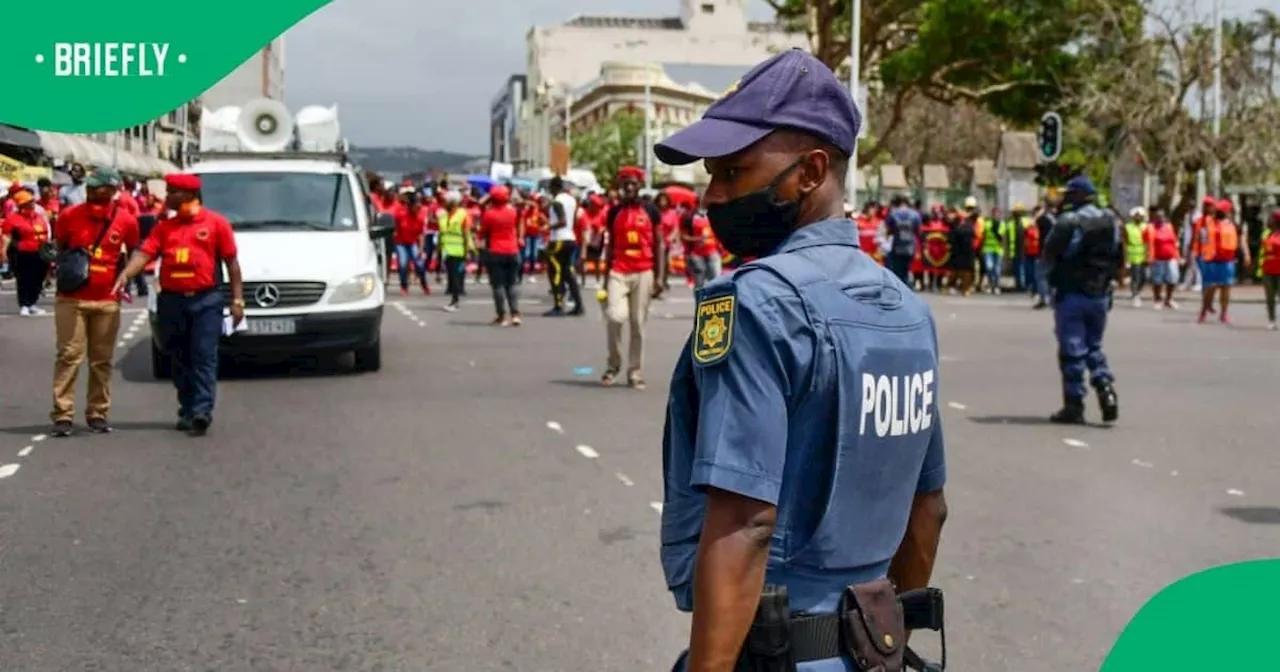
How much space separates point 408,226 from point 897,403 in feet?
85.9

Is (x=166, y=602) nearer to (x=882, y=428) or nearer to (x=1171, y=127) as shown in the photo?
(x=882, y=428)

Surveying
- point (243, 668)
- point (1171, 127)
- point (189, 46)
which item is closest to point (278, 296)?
point (243, 668)

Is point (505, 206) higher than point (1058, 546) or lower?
higher

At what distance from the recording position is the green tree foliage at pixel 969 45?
39.5 m

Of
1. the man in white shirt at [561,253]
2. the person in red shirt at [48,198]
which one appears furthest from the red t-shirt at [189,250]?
the man in white shirt at [561,253]

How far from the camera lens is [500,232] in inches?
791

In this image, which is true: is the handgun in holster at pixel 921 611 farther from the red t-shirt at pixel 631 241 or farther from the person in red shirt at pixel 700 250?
the person in red shirt at pixel 700 250

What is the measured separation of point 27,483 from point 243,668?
4.18m

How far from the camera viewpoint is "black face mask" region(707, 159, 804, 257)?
2.58m

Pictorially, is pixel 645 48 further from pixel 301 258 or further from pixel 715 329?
pixel 715 329

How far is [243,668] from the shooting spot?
555 cm

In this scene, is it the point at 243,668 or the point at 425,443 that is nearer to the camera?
the point at 243,668

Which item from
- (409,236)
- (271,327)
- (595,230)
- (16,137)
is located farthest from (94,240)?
(409,236)

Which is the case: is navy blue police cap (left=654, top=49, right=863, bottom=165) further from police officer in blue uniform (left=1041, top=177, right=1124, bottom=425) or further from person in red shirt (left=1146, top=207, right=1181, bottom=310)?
person in red shirt (left=1146, top=207, right=1181, bottom=310)
